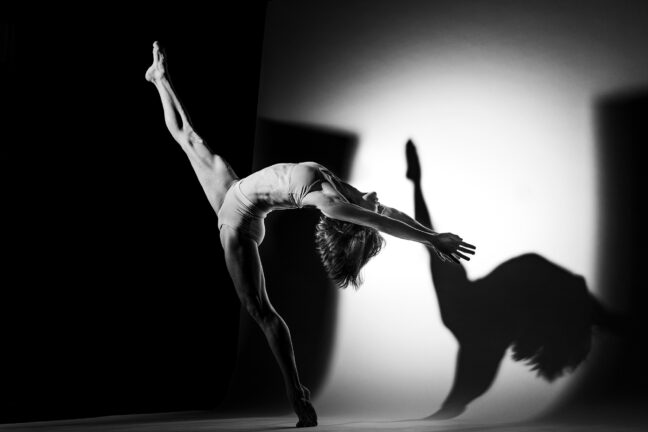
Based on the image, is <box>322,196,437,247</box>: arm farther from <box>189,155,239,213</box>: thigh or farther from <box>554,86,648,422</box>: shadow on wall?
<box>554,86,648,422</box>: shadow on wall

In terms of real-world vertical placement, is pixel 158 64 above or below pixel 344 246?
above

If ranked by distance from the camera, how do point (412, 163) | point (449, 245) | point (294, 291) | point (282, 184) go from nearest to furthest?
1. point (449, 245)
2. point (282, 184)
3. point (412, 163)
4. point (294, 291)

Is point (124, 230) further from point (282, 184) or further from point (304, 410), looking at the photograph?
point (304, 410)

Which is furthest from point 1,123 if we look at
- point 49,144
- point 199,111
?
point 199,111

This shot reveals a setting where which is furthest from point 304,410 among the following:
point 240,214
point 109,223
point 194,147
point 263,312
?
point 109,223

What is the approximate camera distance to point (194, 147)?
3268 mm

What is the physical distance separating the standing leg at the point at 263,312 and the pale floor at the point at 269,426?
0.13 metres

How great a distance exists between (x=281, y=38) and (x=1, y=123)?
6.74 ft

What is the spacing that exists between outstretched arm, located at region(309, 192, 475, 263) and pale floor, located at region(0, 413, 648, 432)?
766mm

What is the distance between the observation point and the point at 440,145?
3.73 meters

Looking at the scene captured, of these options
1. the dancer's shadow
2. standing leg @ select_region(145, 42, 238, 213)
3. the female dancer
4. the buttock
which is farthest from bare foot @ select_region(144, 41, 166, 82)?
the dancer's shadow

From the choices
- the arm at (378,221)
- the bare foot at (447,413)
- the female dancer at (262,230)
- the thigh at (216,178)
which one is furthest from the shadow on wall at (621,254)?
the thigh at (216,178)

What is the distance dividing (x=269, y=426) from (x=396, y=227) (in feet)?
3.86

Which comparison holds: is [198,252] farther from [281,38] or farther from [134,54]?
[281,38]
